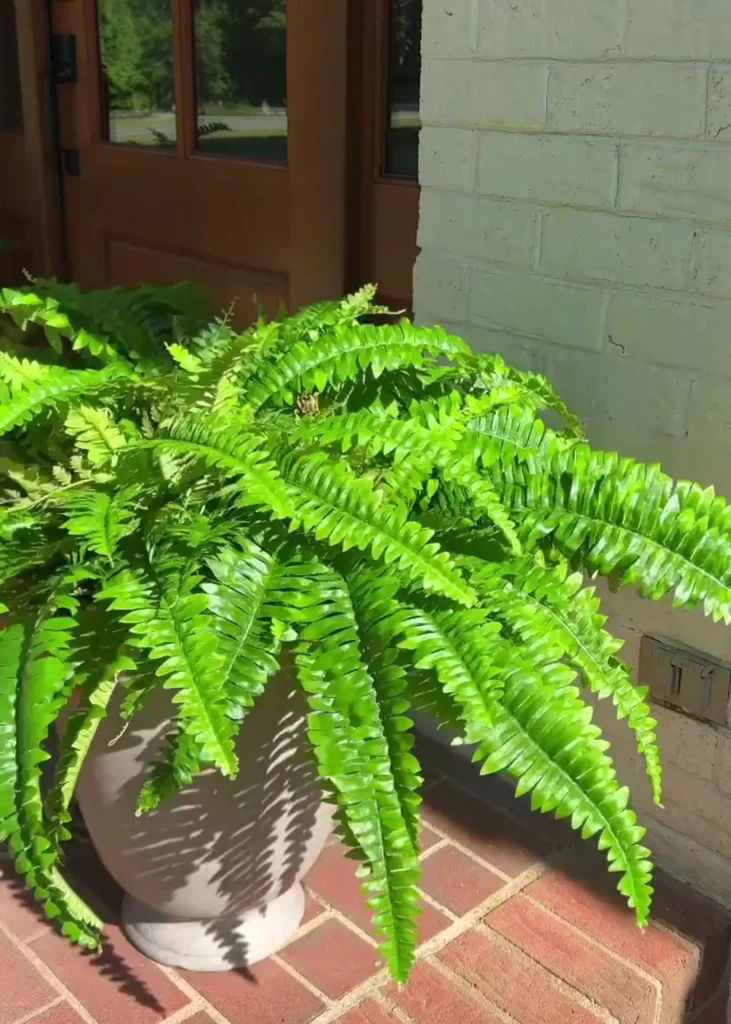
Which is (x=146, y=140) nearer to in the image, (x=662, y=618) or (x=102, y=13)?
(x=102, y=13)

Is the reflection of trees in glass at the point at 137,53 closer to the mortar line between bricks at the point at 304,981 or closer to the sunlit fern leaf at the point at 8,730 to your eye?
the sunlit fern leaf at the point at 8,730

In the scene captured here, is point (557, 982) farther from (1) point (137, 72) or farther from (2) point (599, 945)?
(1) point (137, 72)

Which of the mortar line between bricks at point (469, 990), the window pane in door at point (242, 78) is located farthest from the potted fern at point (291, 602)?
the window pane in door at point (242, 78)

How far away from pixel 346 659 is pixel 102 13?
8.05 feet

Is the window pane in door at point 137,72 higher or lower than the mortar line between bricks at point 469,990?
higher

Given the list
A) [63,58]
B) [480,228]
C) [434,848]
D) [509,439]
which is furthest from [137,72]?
[434,848]

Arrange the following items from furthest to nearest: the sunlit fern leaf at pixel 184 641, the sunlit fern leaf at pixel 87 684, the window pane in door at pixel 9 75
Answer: the window pane in door at pixel 9 75 < the sunlit fern leaf at pixel 87 684 < the sunlit fern leaf at pixel 184 641

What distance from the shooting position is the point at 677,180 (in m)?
1.41

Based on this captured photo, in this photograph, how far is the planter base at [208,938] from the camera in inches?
56.3

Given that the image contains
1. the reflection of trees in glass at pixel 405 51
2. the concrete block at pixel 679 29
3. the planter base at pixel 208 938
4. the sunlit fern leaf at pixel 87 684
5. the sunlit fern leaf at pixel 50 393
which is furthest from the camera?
the reflection of trees in glass at pixel 405 51

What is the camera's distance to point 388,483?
1.19m

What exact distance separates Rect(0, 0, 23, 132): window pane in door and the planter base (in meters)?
2.65

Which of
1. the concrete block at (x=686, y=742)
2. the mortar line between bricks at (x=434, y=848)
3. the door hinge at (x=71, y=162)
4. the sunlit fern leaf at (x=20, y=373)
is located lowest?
the mortar line between bricks at (x=434, y=848)

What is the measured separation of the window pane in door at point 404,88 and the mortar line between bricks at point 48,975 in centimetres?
153
